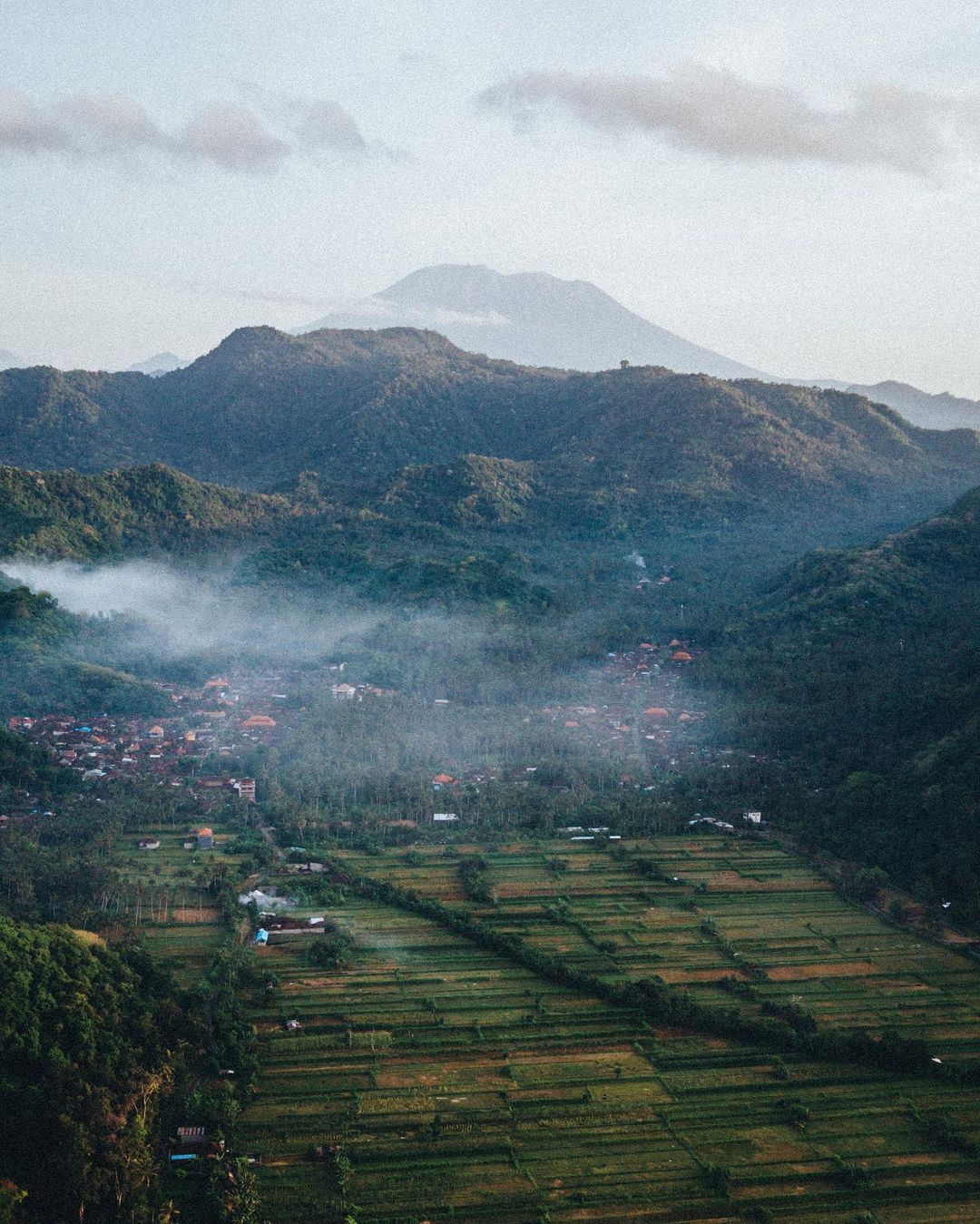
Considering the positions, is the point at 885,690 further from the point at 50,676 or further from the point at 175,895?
the point at 50,676

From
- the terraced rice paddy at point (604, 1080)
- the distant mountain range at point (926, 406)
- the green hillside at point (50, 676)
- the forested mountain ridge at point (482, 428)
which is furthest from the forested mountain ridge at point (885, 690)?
the distant mountain range at point (926, 406)

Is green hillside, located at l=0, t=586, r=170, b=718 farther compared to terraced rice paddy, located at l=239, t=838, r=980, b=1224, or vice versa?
green hillside, located at l=0, t=586, r=170, b=718

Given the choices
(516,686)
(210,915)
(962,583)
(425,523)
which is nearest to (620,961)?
(210,915)

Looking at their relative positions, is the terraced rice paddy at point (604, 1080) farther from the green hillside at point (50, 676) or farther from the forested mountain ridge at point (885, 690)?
the green hillside at point (50, 676)

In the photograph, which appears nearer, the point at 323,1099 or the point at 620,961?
the point at 323,1099

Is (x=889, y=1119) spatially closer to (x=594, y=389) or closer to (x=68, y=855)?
(x=68, y=855)

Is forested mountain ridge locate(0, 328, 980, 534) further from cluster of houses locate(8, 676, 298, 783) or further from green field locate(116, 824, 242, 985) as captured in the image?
green field locate(116, 824, 242, 985)

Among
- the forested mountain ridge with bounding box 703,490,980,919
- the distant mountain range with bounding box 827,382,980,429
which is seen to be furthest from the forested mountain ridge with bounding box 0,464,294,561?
the distant mountain range with bounding box 827,382,980,429
